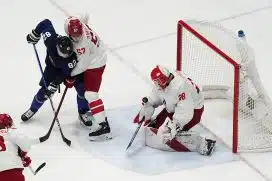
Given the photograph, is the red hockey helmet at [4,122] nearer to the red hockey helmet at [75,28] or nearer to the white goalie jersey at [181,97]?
the red hockey helmet at [75,28]

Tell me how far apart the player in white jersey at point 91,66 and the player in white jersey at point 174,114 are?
0.73 ft

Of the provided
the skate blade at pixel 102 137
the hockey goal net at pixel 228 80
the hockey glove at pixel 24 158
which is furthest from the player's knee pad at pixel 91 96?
the hockey glove at pixel 24 158

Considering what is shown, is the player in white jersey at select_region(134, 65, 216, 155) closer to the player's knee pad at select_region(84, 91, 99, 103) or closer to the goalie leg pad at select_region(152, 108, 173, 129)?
the goalie leg pad at select_region(152, 108, 173, 129)

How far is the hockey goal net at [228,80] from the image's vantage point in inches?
184

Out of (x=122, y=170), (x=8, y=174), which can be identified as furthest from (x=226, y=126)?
(x=8, y=174)

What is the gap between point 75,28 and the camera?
4.53m

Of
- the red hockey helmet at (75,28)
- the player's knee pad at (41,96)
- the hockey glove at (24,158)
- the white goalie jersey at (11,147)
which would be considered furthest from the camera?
the player's knee pad at (41,96)

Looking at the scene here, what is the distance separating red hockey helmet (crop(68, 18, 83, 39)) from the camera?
453cm

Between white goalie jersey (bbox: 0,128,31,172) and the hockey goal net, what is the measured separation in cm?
128

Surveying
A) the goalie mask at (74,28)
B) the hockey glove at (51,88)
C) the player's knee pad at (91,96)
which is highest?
the goalie mask at (74,28)

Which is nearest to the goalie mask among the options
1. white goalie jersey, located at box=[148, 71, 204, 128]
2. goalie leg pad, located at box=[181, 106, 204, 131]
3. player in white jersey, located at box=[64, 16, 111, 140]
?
player in white jersey, located at box=[64, 16, 111, 140]

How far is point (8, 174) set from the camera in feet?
12.8

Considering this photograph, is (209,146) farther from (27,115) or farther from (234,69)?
(27,115)

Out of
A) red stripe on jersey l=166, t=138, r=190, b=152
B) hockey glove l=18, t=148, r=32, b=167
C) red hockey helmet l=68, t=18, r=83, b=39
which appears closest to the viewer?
hockey glove l=18, t=148, r=32, b=167
